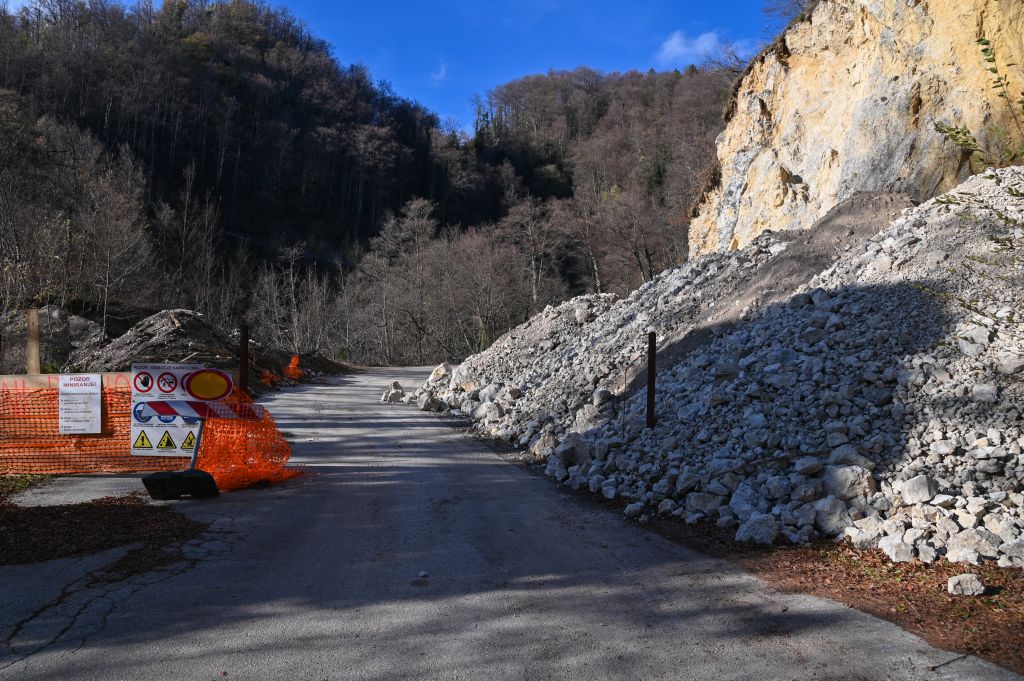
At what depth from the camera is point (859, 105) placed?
48.8 ft

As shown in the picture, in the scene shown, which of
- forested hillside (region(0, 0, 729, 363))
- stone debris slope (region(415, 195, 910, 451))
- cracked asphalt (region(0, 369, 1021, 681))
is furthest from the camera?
forested hillside (region(0, 0, 729, 363))

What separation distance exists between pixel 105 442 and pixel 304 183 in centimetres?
6546

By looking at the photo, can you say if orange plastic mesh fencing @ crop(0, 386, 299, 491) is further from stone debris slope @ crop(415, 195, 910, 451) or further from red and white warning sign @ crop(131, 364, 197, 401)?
stone debris slope @ crop(415, 195, 910, 451)

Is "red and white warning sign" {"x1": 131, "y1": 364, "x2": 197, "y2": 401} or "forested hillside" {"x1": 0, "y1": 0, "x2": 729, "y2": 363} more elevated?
"forested hillside" {"x1": 0, "y1": 0, "x2": 729, "y2": 363}

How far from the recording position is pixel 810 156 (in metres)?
17.5

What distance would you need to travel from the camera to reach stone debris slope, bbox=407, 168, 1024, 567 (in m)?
5.48

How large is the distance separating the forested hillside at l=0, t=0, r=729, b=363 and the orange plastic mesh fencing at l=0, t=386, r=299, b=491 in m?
6.73

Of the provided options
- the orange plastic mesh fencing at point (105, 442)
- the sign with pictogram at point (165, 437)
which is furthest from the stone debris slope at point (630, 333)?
the sign with pictogram at point (165, 437)

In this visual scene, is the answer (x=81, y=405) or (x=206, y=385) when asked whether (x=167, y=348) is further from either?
(x=206, y=385)

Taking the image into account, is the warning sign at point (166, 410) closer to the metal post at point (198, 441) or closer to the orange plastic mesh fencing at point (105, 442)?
the metal post at point (198, 441)

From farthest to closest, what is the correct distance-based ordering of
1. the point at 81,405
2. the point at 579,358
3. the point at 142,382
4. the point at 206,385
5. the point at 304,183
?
the point at 304,183
the point at 579,358
the point at 81,405
the point at 206,385
the point at 142,382

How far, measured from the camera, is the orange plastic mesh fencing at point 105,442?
7988 mm

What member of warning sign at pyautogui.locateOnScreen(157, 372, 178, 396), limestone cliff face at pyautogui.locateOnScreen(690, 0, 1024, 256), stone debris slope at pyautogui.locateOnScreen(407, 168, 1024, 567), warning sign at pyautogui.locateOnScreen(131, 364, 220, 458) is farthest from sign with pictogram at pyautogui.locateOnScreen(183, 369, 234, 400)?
limestone cliff face at pyautogui.locateOnScreen(690, 0, 1024, 256)

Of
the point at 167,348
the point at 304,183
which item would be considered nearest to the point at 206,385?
the point at 167,348
